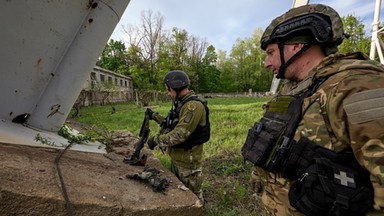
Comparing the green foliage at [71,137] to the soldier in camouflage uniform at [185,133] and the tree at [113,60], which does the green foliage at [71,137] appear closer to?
the soldier in camouflage uniform at [185,133]

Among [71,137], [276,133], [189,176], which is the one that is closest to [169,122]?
[189,176]

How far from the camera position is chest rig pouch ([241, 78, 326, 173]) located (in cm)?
135

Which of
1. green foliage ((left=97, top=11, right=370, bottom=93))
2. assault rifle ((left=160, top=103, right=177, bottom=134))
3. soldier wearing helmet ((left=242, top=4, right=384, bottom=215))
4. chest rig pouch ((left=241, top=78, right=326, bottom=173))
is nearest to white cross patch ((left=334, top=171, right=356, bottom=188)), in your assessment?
soldier wearing helmet ((left=242, top=4, right=384, bottom=215))

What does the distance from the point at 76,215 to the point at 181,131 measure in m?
1.50

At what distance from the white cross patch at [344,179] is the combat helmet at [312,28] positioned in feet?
2.21

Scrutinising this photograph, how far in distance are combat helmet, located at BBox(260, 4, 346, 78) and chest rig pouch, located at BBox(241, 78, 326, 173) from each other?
24 centimetres

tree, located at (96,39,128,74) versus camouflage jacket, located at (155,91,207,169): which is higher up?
tree, located at (96,39,128,74)

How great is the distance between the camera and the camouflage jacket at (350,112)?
3.34 ft

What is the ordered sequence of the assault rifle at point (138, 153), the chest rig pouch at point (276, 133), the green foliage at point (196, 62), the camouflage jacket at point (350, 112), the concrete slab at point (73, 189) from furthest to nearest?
the green foliage at point (196, 62) < the assault rifle at point (138, 153) < the concrete slab at point (73, 189) < the chest rig pouch at point (276, 133) < the camouflage jacket at point (350, 112)

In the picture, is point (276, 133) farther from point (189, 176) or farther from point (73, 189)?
point (189, 176)

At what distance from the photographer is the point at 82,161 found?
2.62 meters

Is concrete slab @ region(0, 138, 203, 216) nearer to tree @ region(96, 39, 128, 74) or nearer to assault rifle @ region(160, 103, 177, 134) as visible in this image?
assault rifle @ region(160, 103, 177, 134)

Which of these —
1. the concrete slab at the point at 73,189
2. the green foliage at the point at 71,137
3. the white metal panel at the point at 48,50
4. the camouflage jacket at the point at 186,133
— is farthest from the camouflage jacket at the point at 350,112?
the green foliage at the point at 71,137

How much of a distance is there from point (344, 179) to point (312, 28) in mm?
788
